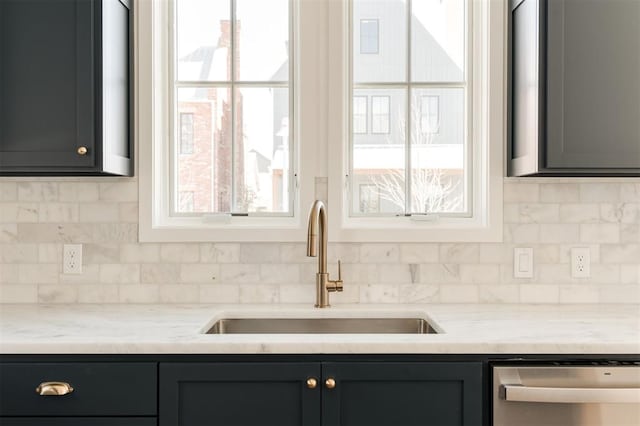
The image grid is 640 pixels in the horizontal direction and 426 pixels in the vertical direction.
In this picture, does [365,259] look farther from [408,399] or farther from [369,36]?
[369,36]

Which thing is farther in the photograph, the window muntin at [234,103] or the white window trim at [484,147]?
the window muntin at [234,103]

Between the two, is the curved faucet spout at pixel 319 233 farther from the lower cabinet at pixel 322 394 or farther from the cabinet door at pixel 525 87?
the cabinet door at pixel 525 87

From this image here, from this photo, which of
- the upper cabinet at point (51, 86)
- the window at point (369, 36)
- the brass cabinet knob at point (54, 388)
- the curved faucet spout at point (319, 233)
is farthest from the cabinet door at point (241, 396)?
the window at point (369, 36)

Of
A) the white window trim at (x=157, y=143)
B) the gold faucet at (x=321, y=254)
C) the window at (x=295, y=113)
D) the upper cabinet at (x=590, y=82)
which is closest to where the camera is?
the upper cabinet at (x=590, y=82)

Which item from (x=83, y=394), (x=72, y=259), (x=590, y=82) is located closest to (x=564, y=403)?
(x=590, y=82)

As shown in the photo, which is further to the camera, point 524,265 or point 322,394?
point 524,265

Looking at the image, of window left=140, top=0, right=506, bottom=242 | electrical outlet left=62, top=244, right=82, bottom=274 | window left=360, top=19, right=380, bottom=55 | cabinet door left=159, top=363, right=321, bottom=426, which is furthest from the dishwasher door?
electrical outlet left=62, top=244, right=82, bottom=274

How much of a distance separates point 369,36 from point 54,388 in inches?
68.5

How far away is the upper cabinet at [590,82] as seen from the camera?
191 cm

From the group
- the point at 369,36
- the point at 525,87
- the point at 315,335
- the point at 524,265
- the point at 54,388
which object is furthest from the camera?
the point at 369,36

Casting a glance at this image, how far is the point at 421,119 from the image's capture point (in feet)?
7.80

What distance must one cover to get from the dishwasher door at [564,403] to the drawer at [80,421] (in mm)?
987

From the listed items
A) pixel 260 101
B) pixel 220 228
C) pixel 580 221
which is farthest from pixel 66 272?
pixel 580 221

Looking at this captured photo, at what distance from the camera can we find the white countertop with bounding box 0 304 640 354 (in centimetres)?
158
